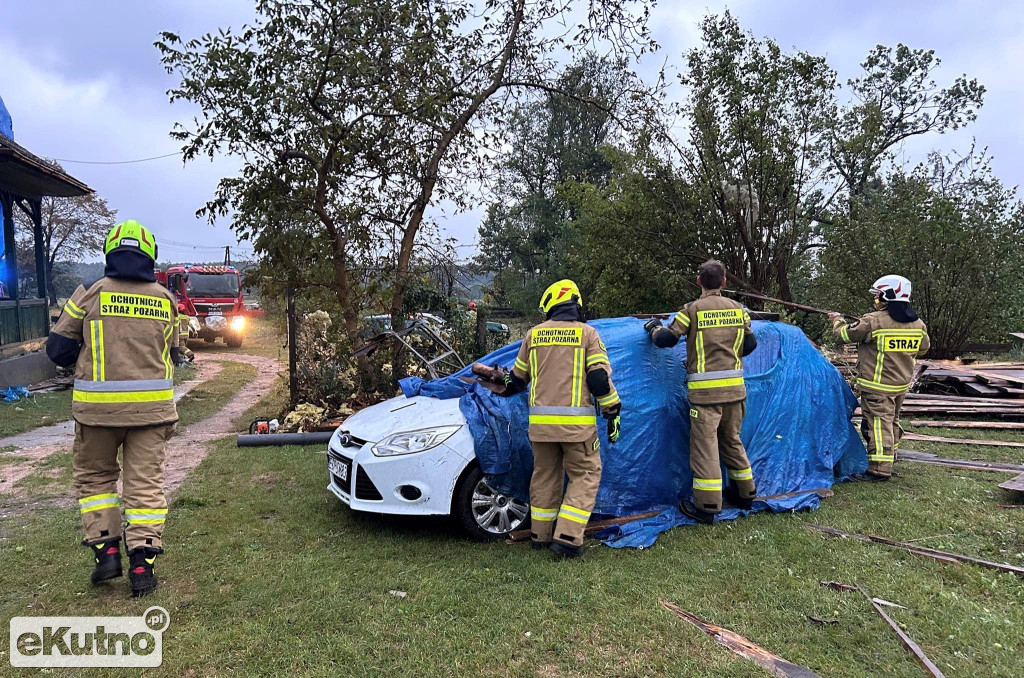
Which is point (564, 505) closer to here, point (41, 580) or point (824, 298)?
→ point (41, 580)

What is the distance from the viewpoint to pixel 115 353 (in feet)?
11.9

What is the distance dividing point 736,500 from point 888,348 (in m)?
2.35

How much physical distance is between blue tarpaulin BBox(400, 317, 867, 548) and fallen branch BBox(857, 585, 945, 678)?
142 centimetres

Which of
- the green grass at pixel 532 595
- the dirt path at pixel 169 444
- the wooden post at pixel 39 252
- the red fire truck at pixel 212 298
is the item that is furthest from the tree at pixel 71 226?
the green grass at pixel 532 595

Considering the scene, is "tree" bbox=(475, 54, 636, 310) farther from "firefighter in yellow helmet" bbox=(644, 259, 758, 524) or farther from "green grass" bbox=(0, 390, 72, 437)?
"firefighter in yellow helmet" bbox=(644, 259, 758, 524)

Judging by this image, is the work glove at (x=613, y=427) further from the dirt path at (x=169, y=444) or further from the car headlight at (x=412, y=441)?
the dirt path at (x=169, y=444)

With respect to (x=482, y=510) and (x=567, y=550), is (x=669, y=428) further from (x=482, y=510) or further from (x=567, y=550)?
(x=482, y=510)

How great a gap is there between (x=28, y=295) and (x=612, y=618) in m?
17.7

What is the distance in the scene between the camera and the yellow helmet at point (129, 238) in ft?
12.2

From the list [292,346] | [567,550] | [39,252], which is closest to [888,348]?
[567,550]

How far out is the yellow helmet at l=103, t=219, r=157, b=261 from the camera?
146 inches

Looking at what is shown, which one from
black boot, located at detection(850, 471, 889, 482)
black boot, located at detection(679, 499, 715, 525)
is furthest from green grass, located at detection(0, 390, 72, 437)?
black boot, located at detection(850, 471, 889, 482)

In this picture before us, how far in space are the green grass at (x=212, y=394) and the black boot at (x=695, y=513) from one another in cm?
684

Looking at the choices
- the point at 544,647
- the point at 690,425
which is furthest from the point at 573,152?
the point at 544,647
